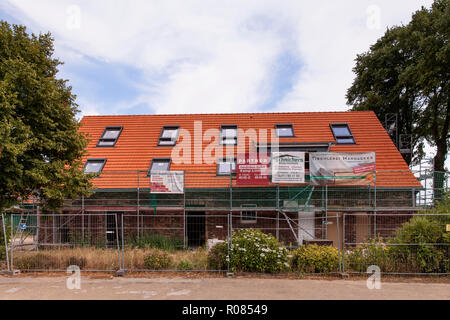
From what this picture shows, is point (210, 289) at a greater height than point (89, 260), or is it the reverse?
point (89, 260)

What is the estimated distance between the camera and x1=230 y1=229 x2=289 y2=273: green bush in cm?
909

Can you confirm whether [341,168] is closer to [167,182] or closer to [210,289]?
[167,182]

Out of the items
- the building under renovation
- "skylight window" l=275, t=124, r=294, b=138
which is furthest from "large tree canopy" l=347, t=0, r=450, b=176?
"skylight window" l=275, t=124, r=294, b=138

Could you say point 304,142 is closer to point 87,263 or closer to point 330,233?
point 330,233

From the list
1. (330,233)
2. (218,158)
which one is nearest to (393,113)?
(330,233)

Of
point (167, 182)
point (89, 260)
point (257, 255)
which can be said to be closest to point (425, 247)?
point (257, 255)

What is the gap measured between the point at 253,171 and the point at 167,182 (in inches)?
152

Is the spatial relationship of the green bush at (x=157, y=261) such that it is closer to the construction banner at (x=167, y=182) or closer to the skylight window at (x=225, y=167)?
the construction banner at (x=167, y=182)

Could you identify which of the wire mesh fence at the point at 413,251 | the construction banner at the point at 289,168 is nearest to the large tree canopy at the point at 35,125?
the construction banner at the point at 289,168

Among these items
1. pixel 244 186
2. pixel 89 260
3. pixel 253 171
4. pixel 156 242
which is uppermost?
pixel 253 171

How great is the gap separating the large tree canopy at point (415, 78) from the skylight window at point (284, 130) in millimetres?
8236

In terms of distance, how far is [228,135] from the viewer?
1825cm

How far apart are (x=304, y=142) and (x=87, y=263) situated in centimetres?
1146

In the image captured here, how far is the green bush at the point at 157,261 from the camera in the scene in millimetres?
9570
